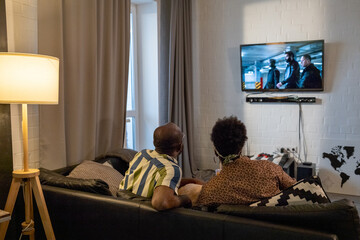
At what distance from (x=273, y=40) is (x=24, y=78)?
338 cm

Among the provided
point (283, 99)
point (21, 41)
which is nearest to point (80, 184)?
point (21, 41)

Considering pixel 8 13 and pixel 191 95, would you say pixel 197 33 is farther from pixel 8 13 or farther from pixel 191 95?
pixel 8 13

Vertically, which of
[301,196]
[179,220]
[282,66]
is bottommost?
[179,220]

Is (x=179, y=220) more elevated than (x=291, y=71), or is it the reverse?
(x=291, y=71)

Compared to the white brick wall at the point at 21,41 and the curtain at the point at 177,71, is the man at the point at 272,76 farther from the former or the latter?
the white brick wall at the point at 21,41

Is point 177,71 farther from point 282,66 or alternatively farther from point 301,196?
point 301,196

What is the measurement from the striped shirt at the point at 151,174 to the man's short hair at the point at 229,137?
28 cm

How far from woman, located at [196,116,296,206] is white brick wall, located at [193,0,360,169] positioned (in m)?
2.71

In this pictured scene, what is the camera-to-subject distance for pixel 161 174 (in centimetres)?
197

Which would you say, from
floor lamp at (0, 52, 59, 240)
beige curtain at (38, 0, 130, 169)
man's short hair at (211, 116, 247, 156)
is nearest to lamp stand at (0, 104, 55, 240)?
floor lamp at (0, 52, 59, 240)

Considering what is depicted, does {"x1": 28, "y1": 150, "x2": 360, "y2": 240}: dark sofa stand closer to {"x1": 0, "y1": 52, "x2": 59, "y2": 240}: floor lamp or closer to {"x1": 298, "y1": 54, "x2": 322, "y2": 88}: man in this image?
{"x1": 0, "y1": 52, "x2": 59, "y2": 240}: floor lamp

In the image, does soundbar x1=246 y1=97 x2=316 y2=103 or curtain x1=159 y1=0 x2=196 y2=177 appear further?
curtain x1=159 y1=0 x2=196 y2=177

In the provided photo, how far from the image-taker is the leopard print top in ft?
5.89

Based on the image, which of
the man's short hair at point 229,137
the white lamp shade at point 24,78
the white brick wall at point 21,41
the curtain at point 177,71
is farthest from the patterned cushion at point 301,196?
the curtain at point 177,71
